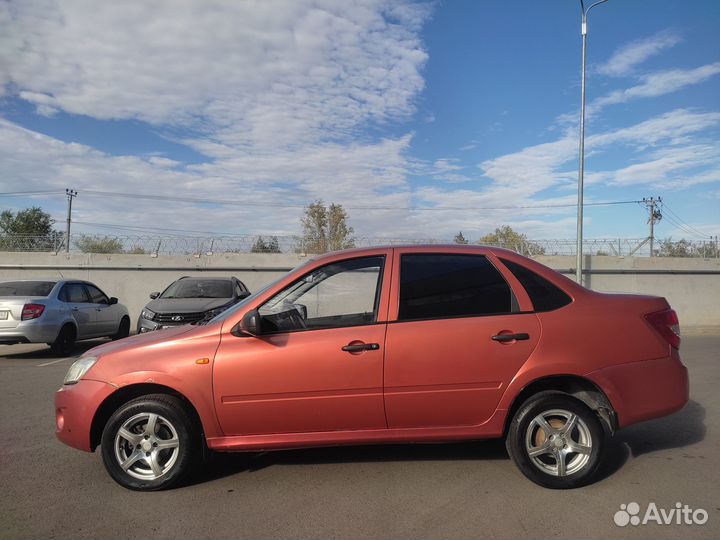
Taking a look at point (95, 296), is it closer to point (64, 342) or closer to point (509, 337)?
point (64, 342)

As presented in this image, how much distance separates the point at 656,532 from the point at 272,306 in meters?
2.92

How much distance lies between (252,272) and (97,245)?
672 centimetres

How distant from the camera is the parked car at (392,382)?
3.88 m

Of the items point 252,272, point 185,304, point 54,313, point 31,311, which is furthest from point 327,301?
point 252,272

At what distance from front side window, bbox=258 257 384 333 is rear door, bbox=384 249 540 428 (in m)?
0.29

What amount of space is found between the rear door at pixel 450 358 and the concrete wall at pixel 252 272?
604 inches

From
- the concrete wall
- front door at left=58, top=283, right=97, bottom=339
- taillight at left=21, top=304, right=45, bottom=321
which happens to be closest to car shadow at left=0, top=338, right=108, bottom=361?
front door at left=58, top=283, right=97, bottom=339

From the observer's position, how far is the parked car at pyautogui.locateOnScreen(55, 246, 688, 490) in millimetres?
3879

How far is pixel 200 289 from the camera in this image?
477 inches

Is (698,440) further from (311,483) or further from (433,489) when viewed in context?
(311,483)

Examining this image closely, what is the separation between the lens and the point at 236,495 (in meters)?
3.88

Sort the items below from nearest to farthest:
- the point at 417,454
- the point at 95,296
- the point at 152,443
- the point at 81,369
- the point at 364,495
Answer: the point at 364,495
the point at 152,443
the point at 81,369
the point at 417,454
the point at 95,296

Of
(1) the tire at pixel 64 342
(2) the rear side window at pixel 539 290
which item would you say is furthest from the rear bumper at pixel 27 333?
(2) the rear side window at pixel 539 290

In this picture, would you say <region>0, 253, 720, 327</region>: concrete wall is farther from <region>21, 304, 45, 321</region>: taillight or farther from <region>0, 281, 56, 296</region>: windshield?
<region>21, 304, 45, 321</region>: taillight
